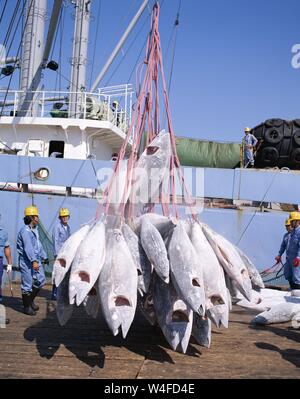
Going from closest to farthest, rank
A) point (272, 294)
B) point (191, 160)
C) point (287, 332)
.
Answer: point (287, 332)
point (272, 294)
point (191, 160)

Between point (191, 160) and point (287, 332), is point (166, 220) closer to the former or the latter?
point (287, 332)

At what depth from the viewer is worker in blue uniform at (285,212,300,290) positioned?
6.83 m

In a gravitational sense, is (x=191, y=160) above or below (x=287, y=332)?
above

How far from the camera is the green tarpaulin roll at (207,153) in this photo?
14125 millimetres

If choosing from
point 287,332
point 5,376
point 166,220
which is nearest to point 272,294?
point 287,332

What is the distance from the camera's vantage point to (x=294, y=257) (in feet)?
22.6

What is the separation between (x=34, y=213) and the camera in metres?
6.65

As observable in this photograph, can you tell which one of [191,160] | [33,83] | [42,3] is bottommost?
[191,160]

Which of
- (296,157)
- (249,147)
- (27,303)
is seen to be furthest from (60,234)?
(296,157)

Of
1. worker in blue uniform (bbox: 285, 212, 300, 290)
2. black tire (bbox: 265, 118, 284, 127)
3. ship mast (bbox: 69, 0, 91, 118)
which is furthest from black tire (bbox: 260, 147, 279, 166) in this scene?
ship mast (bbox: 69, 0, 91, 118)

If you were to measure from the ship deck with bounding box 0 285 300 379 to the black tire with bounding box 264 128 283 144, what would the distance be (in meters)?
7.60

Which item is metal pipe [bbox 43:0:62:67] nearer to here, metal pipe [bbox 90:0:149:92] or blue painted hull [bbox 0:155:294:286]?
metal pipe [bbox 90:0:149:92]
